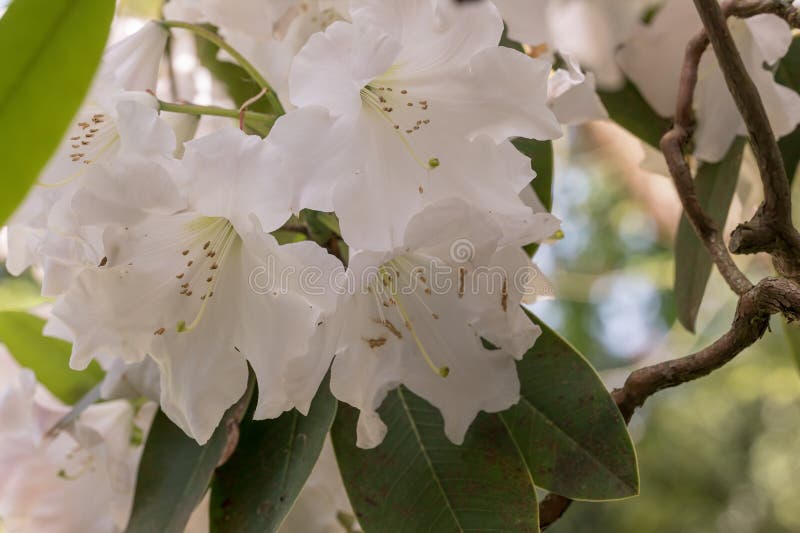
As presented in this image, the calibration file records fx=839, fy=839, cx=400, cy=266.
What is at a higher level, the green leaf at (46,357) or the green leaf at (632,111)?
the green leaf at (632,111)

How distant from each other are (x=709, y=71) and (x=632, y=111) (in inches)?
3.8

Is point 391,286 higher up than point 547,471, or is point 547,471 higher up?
point 391,286

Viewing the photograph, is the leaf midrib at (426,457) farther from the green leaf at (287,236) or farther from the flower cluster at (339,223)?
the green leaf at (287,236)

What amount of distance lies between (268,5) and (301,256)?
0.31 meters

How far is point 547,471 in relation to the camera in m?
0.67

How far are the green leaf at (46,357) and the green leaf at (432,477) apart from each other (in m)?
0.37

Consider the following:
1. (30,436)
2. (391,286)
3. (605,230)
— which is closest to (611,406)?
(391,286)

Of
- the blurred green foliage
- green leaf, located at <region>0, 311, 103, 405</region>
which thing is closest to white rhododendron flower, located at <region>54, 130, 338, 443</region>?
green leaf, located at <region>0, 311, 103, 405</region>

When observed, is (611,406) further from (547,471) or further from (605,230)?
(605,230)

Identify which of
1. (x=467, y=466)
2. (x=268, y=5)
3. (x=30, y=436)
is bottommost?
(x=30, y=436)

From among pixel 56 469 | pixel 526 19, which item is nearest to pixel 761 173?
pixel 526 19

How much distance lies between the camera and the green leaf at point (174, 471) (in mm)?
712

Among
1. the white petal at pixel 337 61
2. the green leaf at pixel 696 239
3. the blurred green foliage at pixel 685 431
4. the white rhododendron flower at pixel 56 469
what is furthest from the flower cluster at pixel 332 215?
the blurred green foliage at pixel 685 431

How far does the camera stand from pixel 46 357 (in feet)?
3.08
